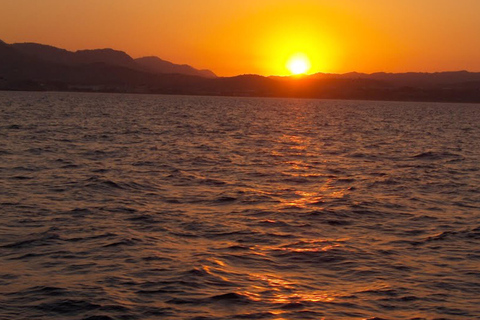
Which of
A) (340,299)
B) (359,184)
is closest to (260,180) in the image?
(359,184)

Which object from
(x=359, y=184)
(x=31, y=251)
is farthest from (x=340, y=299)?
(x=359, y=184)

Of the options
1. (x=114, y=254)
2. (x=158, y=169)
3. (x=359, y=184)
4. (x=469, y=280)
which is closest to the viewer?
(x=469, y=280)

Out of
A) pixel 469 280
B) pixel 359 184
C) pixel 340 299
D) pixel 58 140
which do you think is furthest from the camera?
pixel 58 140

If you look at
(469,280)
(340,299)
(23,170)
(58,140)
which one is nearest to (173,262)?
(340,299)

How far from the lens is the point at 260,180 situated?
26969mm

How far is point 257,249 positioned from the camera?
614 inches

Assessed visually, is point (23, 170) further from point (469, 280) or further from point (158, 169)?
point (469, 280)

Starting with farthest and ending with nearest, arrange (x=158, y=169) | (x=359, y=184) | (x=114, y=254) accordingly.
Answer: (x=158, y=169)
(x=359, y=184)
(x=114, y=254)

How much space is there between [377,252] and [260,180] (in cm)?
1180

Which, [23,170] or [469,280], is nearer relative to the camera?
[469,280]

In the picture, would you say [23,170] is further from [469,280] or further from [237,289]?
[469,280]

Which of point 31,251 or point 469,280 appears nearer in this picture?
point 469,280

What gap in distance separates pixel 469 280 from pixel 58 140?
35.1 metres

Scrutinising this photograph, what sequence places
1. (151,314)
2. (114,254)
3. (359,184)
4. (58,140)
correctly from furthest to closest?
(58,140)
(359,184)
(114,254)
(151,314)
